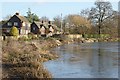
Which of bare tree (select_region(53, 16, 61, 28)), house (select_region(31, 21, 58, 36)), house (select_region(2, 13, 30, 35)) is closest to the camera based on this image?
house (select_region(2, 13, 30, 35))

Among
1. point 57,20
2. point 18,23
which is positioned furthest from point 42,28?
point 57,20

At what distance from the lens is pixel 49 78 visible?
13039 mm

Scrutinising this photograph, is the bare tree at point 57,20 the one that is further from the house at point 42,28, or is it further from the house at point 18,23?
the house at point 18,23

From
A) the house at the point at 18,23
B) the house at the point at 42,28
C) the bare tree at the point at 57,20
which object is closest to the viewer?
the house at the point at 18,23

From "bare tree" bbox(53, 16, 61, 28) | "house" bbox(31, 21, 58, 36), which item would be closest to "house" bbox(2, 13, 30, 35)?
"house" bbox(31, 21, 58, 36)

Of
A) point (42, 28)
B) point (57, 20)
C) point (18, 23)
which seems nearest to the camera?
point (18, 23)

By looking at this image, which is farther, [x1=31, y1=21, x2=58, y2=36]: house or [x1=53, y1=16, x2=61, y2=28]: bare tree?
[x1=53, y1=16, x2=61, y2=28]: bare tree

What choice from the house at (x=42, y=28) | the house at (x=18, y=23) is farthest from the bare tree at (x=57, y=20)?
the house at (x=18, y=23)

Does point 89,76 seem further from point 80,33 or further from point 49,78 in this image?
point 80,33

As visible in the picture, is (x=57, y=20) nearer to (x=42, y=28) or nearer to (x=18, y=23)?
(x=42, y=28)

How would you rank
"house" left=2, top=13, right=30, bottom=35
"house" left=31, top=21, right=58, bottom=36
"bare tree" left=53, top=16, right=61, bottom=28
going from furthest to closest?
"bare tree" left=53, top=16, right=61, bottom=28 < "house" left=31, top=21, right=58, bottom=36 < "house" left=2, top=13, right=30, bottom=35

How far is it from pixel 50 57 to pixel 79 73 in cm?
689

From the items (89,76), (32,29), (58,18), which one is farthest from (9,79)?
(58,18)

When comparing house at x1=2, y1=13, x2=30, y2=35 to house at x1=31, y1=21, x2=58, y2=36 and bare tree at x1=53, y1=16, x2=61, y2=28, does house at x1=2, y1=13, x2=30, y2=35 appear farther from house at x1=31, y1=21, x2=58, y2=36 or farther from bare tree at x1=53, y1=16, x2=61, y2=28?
bare tree at x1=53, y1=16, x2=61, y2=28
